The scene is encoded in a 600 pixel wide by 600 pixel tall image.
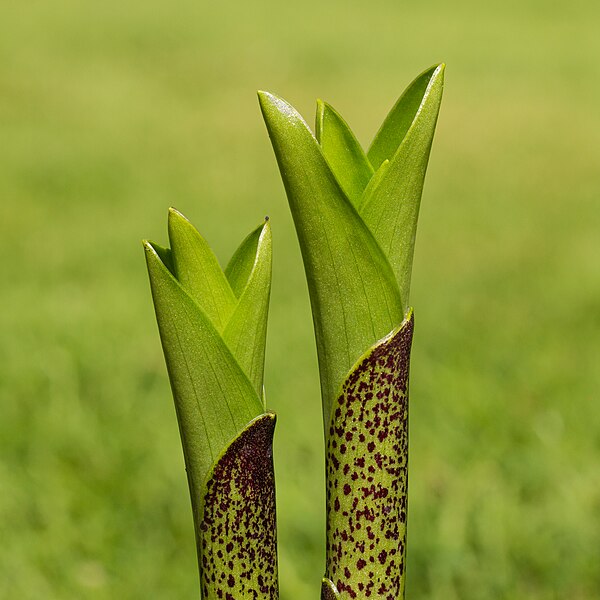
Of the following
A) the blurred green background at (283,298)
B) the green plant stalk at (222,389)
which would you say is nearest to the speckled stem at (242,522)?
the green plant stalk at (222,389)

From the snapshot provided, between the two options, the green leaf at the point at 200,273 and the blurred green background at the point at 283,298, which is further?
the blurred green background at the point at 283,298

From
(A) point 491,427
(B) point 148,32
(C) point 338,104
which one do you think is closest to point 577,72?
(C) point 338,104

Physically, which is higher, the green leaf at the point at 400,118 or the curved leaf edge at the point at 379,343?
A: the green leaf at the point at 400,118

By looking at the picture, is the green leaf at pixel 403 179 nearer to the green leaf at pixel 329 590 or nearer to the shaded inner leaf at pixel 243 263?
the shaded inner leaf at pixel 243 263

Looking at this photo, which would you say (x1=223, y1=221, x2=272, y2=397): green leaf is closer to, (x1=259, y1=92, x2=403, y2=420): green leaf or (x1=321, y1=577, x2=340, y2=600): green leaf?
(x1=259, y1=92, x2=403, y2=420): green leaf

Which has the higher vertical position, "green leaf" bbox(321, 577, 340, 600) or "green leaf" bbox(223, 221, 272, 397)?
"green leaf" bbox(223, 221, 272, 397)

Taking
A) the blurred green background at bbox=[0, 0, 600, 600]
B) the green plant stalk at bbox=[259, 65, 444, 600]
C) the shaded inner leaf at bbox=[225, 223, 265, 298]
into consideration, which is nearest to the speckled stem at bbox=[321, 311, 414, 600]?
the green plant stalk at bbox=[259, 65, 444, 600]
